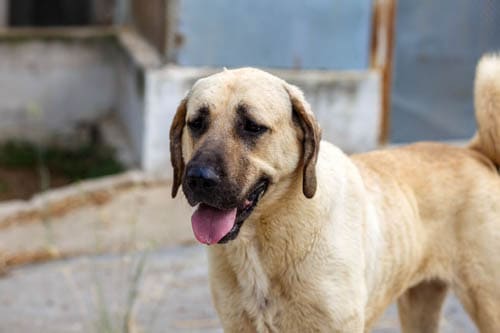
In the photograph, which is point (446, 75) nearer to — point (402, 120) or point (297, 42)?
point (402, 120)

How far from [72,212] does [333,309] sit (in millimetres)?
4161

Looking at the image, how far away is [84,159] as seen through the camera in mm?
9883

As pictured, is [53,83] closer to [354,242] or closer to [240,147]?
[354,242]

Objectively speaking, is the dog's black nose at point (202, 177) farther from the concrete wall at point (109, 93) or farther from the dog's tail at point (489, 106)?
the concrete wall at point (109, 93)

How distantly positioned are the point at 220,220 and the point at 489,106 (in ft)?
5.49

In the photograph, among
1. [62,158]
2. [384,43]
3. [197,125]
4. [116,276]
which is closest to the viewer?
[197,125]

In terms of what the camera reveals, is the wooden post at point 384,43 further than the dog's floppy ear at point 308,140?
Yes

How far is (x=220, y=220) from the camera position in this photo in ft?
13.3

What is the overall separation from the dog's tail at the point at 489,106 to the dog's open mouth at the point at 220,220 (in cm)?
147

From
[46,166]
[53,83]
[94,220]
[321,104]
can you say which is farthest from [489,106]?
[53,83]

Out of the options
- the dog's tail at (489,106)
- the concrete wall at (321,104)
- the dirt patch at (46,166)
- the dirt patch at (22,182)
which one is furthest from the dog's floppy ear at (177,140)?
the dirt patch at (22,182)

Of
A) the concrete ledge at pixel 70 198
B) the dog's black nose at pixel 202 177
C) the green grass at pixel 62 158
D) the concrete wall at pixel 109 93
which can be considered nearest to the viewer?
the dog's black nose at pixel 202 177

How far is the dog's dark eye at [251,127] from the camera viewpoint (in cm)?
409

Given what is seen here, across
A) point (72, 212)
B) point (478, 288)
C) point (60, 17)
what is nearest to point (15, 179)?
point (72, 212)
